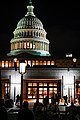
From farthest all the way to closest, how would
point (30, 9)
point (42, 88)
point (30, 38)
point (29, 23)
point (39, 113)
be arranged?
point (30, 9)
point (29, 23)
point (30, 38)
point (42, 88)
point (39, 113)

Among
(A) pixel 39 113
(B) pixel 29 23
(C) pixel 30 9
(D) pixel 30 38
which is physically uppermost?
(C) pixel 30 9

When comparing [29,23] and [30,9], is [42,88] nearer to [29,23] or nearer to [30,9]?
[29,23]

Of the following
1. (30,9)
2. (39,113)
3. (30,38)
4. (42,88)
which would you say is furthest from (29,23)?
(39,113)

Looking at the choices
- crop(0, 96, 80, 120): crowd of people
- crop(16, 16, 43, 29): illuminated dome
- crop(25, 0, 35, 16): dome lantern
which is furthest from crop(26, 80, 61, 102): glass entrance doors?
crop(25, 0, 35, 16): dome lantern

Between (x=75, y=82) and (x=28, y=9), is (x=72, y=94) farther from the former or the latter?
(x=28, y=9)

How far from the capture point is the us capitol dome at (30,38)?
89.5 metres

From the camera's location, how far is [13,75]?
1463 inches

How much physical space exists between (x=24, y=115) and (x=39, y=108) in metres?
7.49

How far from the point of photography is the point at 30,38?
3583 inches

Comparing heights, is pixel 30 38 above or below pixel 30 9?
below

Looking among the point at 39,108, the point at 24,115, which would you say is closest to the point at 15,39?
the point at 39,108

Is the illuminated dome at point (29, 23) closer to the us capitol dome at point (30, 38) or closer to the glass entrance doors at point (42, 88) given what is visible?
the us capitol dome at point (30, 38)

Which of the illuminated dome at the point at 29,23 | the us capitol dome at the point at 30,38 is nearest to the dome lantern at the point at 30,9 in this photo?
the illuminated dome at the point at 29,23

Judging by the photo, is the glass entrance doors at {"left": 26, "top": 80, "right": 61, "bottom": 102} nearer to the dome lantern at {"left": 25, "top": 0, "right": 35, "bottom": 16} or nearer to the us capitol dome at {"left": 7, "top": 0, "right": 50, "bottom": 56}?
the us capitol dome at {"left": 7, "top": 0, "right": 50, "bottom": 56}
